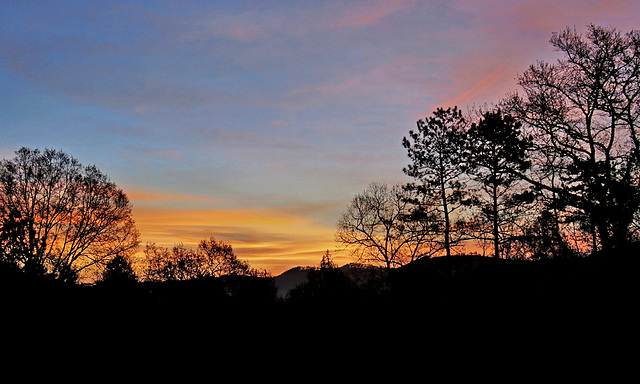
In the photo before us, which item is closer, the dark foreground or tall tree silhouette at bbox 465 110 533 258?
the dark foreground

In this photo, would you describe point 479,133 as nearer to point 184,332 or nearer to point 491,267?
point 491,267

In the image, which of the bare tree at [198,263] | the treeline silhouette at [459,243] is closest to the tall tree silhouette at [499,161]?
the treeline silhouette at [459,243]

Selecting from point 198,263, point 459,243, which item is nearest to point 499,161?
point 459,243

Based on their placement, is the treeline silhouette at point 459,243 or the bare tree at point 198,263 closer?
Result: the treeline silhouette at point 459,243

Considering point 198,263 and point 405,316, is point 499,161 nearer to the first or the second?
point 405,316

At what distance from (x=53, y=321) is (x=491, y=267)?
44.7ft

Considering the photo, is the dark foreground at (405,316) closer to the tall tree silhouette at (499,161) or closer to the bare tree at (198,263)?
the tall tree silhouette at (499,161)

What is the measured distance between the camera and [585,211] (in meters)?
18.5

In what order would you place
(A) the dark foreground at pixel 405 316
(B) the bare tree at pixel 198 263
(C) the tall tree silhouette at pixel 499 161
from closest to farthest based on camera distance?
(A) the dark foreground at pixel 405 316, (C) the tall tree silhouette at pixel 499 161, (B) the bare tree at pixel 198 263

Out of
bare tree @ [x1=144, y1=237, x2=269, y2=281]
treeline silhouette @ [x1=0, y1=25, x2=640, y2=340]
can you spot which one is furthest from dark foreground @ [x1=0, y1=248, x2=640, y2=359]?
bare tree @ [x1=144, y1=237, x2=269, y2=281]

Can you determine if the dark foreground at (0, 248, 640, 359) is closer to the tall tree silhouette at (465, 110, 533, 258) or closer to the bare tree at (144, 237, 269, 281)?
the tall tree silhouette at (465, 110, 533, 258)

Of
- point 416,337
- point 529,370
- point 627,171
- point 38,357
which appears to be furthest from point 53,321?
point 627,171

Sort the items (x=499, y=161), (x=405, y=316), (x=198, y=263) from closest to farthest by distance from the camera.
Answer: (x=405, y=316) < (x=499, y=161) < (x=198, y=263)

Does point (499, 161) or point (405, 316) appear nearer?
point (405, 316)
